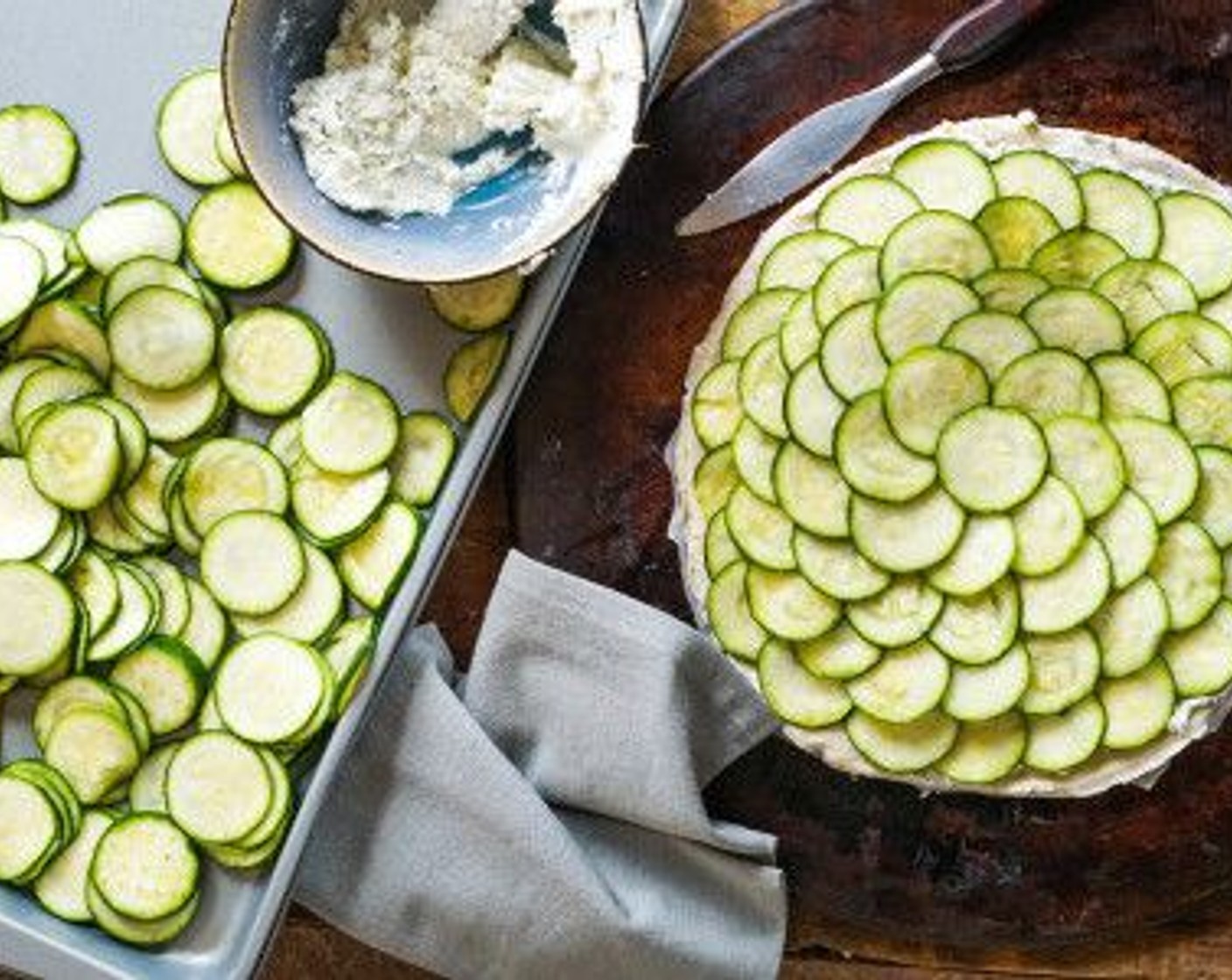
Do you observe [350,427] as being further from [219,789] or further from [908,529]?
[908,529]

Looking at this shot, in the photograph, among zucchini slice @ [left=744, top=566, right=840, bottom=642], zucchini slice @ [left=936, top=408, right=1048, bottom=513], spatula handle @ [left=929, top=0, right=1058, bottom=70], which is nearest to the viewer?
zucchini slice @ [left=936, top=408, right=1048, bottom=513]

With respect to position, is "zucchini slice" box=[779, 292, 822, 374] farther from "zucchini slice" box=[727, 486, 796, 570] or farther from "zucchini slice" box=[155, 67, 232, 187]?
"zucchini slice" box=[155, 67, 232, 187]

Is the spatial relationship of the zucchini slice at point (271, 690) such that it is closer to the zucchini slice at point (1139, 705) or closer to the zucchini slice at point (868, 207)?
the zucchini slice at point (868, 207)

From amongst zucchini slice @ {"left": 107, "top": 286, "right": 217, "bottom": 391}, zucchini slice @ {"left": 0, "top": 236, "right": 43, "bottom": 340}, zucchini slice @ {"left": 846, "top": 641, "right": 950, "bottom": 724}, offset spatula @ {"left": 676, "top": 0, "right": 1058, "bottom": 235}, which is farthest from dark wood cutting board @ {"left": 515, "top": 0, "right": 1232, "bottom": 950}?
zucchini slice @ {"left": 0, "top": 236, "right": 43, "bottom": 340}

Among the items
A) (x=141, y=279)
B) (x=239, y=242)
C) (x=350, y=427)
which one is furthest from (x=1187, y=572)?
(x=141, y=279)

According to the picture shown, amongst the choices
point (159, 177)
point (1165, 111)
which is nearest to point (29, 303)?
point (159, 177)

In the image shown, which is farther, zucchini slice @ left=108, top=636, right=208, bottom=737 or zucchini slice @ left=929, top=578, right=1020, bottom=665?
zucchini slice @ left=108, top=636, right=208, bottom=737

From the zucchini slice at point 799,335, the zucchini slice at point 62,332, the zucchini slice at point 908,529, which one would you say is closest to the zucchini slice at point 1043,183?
the zucchini slice at point 799,335
